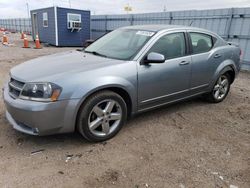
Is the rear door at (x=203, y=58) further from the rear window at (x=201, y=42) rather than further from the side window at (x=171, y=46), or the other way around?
the side window at (x=171, y=46)

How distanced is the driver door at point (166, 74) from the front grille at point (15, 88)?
1.61m

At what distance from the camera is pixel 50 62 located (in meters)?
3.42

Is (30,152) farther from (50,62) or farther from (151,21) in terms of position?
(151,21)

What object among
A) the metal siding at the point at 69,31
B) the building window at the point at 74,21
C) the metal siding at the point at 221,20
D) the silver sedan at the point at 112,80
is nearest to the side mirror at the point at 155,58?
the silver sedan at the point at 112,80

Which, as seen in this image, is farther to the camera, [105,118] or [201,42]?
[201,42]

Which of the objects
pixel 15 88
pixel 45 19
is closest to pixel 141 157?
pixel 15 88

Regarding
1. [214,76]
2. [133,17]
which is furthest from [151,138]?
[133,17]

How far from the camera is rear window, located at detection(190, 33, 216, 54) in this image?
13.8 ft

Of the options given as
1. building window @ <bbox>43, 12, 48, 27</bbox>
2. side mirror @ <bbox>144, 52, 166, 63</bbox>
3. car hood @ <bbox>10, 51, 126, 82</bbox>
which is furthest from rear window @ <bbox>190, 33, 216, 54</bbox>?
building window @ <bbox>43, 12, 48, 27</bbox>

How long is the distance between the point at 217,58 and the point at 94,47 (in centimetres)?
240

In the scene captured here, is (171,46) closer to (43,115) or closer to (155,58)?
(155,58)

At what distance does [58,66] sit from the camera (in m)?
3.17

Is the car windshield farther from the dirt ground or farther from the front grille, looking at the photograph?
the front grille

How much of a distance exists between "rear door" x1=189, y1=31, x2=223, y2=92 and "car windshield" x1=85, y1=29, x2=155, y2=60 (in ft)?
3.21
